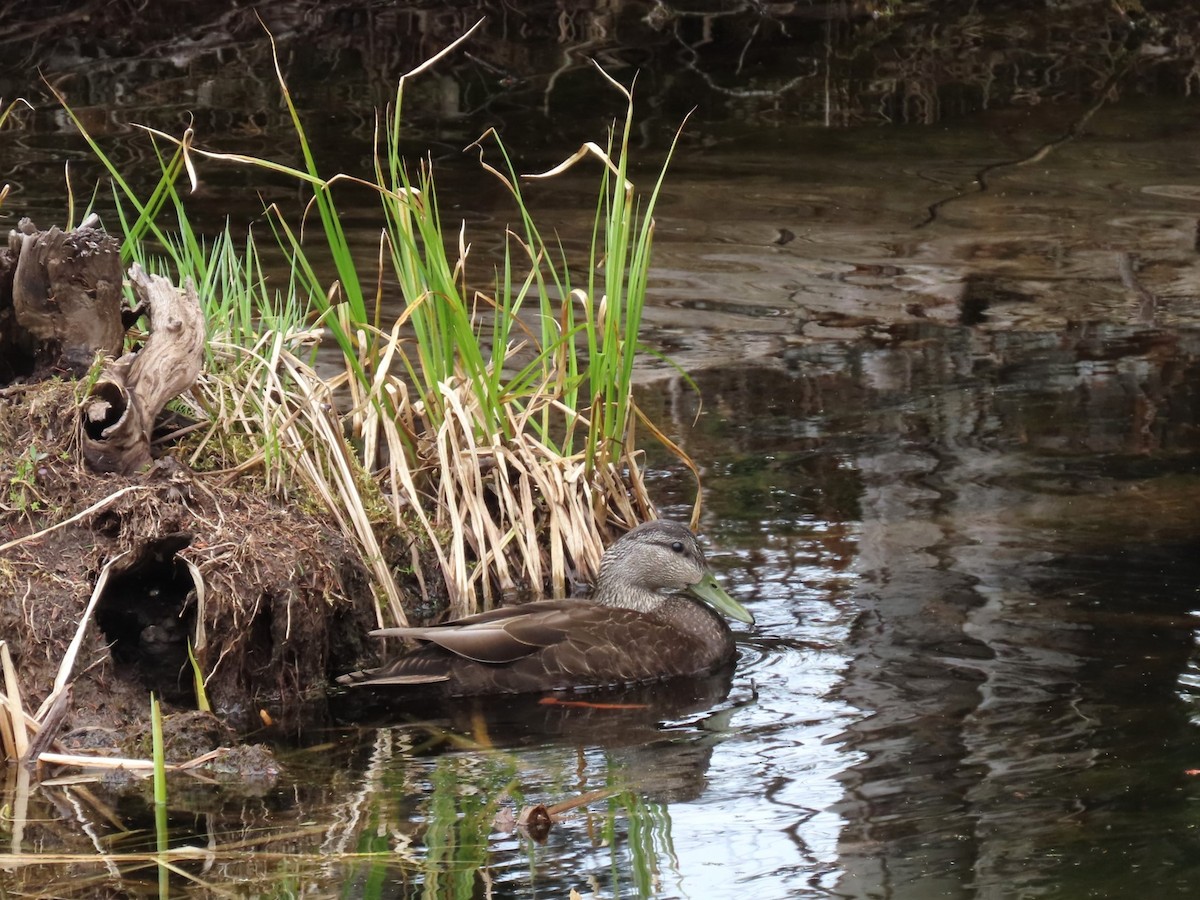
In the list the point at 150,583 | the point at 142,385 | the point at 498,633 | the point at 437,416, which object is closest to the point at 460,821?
the point at 498,633

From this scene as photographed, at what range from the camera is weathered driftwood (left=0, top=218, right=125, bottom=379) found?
6016mm

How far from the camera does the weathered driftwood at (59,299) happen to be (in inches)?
237

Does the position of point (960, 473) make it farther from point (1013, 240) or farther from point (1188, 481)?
point (1013, 240)

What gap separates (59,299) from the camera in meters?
6.10

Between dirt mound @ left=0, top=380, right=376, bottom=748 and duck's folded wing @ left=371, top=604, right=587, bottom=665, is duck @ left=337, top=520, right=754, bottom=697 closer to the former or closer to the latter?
duck's folded wing @ left=371, top=604, right=587, bottom=665

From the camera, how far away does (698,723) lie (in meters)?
5.79

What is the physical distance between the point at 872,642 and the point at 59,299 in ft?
9.68

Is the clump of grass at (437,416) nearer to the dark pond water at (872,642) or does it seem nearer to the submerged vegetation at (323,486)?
the submerged vegetation at (323,486)

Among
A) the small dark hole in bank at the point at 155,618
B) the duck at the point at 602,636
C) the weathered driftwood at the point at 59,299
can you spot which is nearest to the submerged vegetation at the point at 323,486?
the small dark hole in bank at the point at 155,618

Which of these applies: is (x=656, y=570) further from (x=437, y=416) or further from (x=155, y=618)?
(x=155, y=618)

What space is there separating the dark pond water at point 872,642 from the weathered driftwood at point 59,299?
1.65m

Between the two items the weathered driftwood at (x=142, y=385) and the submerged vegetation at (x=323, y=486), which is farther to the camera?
the weathered driftwood at (x=142, y=385)

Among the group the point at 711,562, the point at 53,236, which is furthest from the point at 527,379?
the point at 53,236

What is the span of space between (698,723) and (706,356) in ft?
15.7
